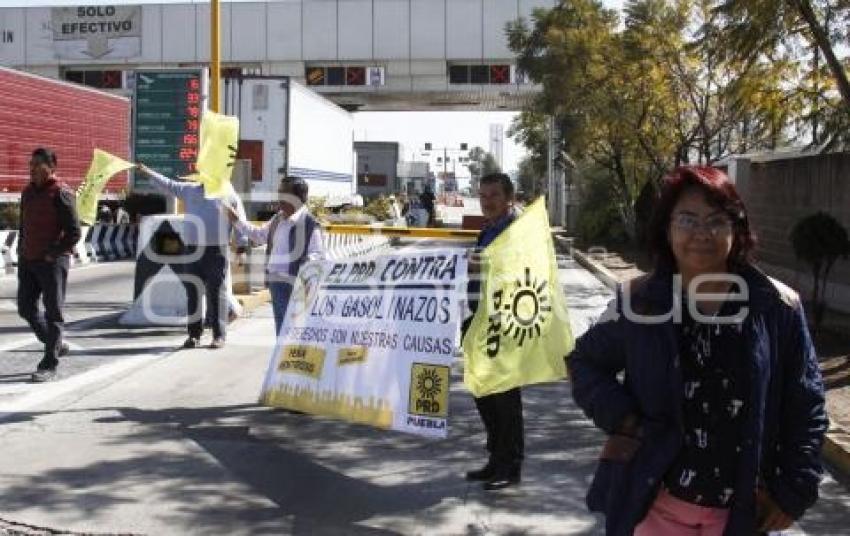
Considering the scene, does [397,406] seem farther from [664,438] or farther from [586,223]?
[586,223]

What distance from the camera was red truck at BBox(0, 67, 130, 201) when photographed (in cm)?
1956

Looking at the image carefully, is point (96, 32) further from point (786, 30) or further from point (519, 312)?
point (519, 312)

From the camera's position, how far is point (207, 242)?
32.3 ft

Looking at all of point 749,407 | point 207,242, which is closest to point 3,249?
point 207,242

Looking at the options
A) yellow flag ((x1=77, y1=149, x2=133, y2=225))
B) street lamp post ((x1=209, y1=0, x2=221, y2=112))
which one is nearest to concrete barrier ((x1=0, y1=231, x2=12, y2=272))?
street lamp post ((x1=209, y1=0, x2=221, y2=112))

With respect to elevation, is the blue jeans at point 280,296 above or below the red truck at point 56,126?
below

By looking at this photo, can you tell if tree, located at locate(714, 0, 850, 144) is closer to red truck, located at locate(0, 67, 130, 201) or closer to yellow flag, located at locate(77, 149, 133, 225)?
yellow flag, located at locate(77, 149, 133, 225)

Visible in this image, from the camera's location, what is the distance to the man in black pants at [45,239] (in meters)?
8.12

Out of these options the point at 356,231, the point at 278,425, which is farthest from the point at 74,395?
the point at 356,231

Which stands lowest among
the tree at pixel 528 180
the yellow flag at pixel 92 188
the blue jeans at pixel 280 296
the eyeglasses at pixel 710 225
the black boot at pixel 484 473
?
the black boot at pixel 484 473

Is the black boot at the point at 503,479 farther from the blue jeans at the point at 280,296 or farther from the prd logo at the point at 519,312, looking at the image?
the blue jeans at the point at 280,296

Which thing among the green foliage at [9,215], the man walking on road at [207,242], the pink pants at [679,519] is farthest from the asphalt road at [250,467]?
the green foliage at [9,215]

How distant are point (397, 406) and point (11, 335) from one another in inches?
265

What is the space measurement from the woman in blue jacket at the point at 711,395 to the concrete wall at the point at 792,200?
1167 cm
